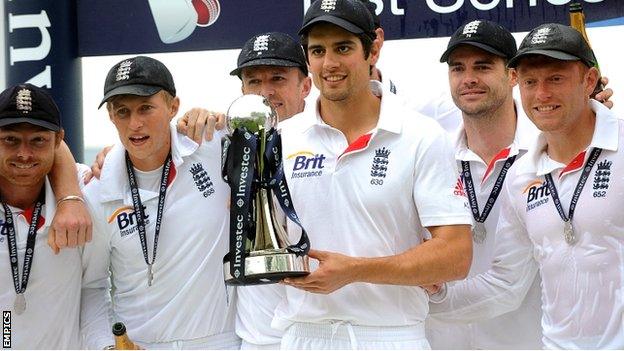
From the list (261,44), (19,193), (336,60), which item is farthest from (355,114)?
(19,193)

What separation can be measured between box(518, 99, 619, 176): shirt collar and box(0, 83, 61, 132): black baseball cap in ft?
6.48

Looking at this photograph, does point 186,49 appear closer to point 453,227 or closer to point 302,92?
point 302,92

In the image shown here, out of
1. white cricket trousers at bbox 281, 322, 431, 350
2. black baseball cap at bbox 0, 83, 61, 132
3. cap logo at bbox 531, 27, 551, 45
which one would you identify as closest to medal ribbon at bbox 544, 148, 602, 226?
cap logo at bbox 531, 27, 551, 45

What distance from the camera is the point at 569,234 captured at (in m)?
4.46

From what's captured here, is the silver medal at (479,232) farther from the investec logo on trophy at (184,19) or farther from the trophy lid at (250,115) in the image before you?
the investec logo on trophy at (184,19)

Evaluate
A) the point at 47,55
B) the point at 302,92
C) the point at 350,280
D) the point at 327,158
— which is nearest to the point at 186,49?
the point at 47,55

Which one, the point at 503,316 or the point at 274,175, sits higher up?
the point at 274,175

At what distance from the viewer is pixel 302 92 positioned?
5.54 m

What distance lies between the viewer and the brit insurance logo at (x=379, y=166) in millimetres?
4222

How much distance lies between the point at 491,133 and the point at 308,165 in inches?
50.2

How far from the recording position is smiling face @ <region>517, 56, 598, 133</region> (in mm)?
4559

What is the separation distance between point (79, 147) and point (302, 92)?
1678mm

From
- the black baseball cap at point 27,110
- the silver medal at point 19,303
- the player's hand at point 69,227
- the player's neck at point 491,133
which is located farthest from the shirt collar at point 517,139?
the silver medal at point 19,303

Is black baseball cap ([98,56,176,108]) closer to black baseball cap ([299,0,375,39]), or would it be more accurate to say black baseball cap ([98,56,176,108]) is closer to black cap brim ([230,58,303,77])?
black cap brim ([230,58,303,77])
